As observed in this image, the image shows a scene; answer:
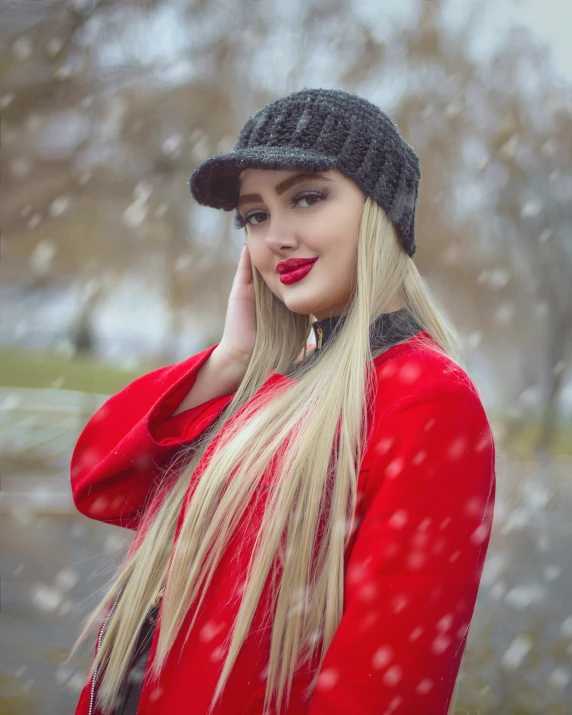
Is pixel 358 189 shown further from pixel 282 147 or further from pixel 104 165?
pixel 104 165

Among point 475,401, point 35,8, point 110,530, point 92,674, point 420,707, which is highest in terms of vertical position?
point 35,8

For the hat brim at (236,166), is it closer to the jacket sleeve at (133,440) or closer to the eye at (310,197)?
the eye at (310,197)

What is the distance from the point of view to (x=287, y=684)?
1.30 meters

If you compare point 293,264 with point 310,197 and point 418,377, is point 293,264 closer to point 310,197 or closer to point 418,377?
point 310,197

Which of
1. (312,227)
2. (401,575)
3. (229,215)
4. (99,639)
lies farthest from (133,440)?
(229,215)

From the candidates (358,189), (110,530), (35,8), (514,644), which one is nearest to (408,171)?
(358,189)

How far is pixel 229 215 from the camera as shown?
6008 millimetres

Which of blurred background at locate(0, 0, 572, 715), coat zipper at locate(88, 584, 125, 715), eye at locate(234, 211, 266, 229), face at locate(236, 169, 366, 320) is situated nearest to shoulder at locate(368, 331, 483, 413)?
face at locate(236, 169, 366, 320)

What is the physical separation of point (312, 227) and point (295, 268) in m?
0.11

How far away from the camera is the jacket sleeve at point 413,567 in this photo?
1173mm

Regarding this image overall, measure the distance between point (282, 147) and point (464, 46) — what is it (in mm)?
5188

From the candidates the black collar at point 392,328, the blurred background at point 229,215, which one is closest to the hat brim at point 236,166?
the black collar at point 392,328

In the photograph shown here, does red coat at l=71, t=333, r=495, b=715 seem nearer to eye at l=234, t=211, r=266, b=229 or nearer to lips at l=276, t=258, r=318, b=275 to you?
lips at l=276, t=258, r=318, b=275

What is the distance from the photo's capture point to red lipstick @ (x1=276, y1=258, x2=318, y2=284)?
60.9 inches
